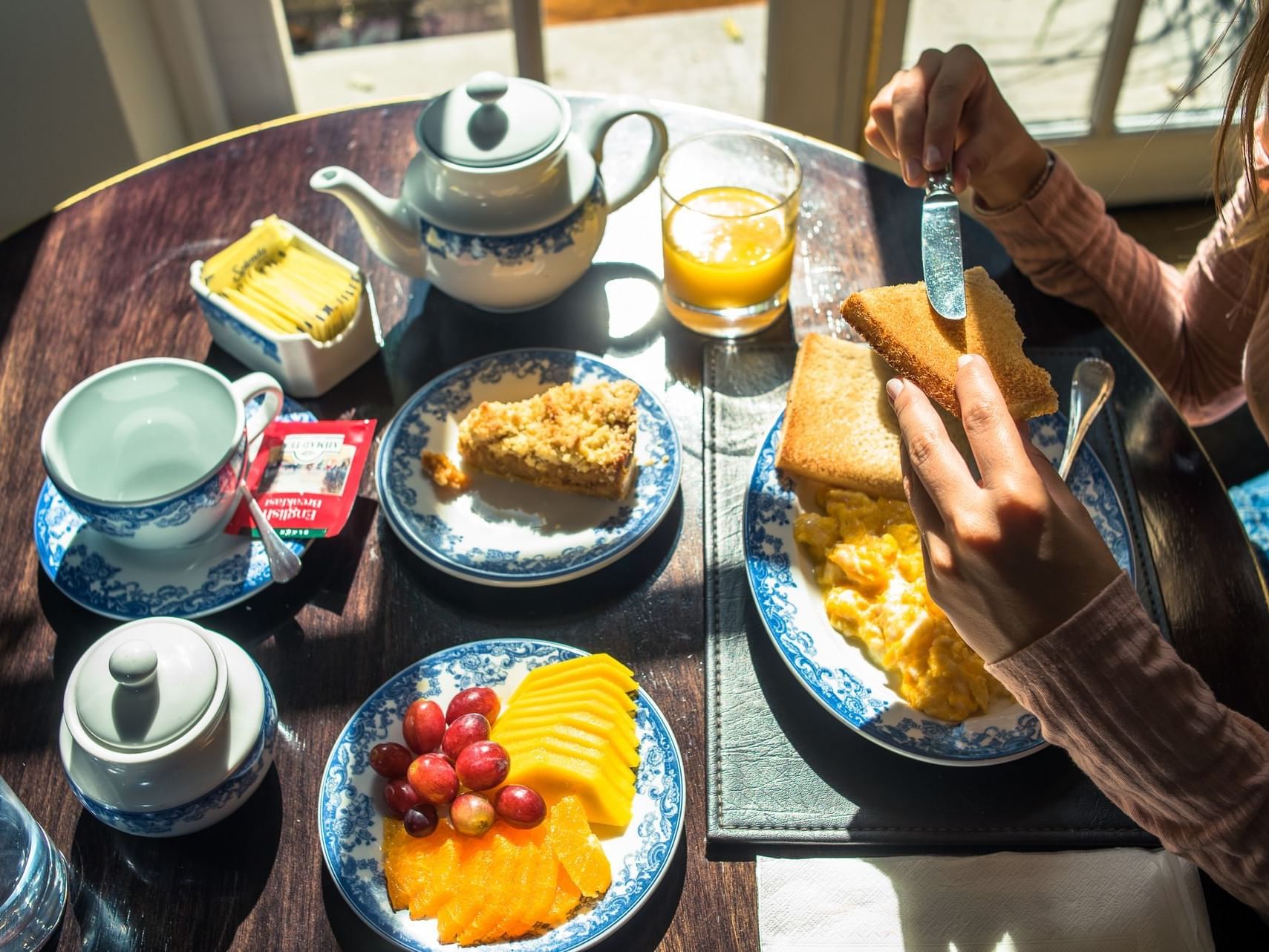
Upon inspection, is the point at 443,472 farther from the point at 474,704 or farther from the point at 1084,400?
the point at 1084,400

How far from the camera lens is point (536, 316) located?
1.47 m

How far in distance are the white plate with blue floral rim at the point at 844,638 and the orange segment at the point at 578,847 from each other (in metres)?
0.26

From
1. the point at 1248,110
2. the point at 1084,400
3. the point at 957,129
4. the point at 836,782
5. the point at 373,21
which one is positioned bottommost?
the point at 373,21

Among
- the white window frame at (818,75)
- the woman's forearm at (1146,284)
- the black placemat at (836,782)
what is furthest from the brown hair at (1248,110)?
the white window frame at (818,75)

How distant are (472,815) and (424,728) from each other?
0.34ft

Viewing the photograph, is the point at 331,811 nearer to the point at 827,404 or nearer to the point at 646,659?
the point at 646,659

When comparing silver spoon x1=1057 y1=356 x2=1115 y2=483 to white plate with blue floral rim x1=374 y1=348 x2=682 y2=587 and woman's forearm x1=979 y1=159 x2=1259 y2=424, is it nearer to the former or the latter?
woman's forearm x1=979 y1=159 x2=1259 y2=424

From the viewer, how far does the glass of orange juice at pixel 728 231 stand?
53.2 inches

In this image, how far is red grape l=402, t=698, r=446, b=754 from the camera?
101 centimetres

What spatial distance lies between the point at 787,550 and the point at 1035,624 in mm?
327

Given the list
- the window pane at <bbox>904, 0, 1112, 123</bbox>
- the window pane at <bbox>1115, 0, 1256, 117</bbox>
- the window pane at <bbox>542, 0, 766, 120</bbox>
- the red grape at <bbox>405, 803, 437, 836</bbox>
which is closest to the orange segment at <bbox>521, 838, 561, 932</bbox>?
the red grape at <bbox>405, 803, 437, 836</bbox>

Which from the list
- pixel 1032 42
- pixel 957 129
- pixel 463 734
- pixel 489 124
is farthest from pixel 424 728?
pixel 1032 42

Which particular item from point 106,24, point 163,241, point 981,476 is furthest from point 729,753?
point 106,24

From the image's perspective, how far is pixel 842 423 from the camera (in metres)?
1.25
